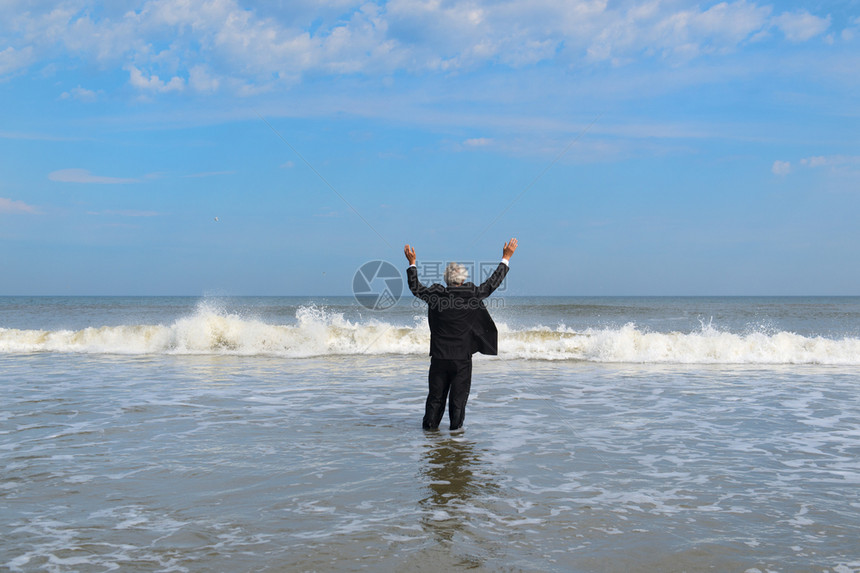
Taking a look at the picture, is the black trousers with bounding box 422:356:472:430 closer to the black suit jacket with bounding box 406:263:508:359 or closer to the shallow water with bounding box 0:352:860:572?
the black suit jacket with bounding box 406:263:508:359

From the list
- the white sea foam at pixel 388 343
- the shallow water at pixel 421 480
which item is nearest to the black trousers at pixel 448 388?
the shallow water at pixel 421 480

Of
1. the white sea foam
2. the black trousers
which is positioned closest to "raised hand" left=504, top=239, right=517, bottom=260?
the black trousers

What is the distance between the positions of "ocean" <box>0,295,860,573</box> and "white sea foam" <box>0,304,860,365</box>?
317 cm

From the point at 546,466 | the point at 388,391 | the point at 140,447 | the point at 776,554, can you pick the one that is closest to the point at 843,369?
the point at 388,391

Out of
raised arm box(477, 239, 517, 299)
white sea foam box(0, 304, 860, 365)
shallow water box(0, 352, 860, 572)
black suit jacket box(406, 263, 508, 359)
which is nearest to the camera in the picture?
shallow water box(0, 352, 860, 572)

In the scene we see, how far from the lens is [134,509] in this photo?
4602 mm

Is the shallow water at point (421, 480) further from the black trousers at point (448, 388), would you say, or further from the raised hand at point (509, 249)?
the raised hand at point (509, 249)

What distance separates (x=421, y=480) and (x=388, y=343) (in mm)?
13082

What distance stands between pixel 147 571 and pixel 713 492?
13.7ft

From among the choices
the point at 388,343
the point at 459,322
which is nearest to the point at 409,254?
the point at 459,322

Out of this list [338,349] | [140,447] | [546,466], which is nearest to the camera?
[546,466]

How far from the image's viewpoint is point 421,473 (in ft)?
18.2

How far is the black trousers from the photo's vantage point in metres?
6.87

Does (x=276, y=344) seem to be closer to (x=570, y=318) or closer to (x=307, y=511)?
(x=307, y=511)
